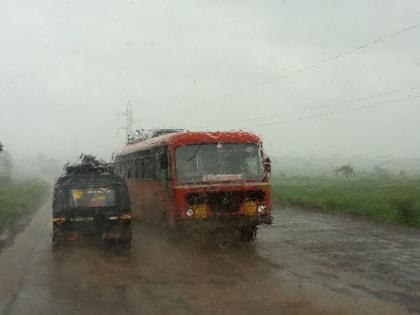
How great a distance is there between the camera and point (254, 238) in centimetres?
1530

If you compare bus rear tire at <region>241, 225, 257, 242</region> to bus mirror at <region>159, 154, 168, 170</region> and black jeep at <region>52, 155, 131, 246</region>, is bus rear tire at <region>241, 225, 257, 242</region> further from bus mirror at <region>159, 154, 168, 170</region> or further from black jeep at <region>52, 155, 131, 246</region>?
black jeep at <region>52, 155, 131, 246</region>

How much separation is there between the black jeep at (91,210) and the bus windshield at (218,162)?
1669 millimetres

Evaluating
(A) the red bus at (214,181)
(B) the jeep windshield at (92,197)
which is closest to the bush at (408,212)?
(A) the red bus at (214,181)

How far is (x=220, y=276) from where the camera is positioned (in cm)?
1009

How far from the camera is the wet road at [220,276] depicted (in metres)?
7.91

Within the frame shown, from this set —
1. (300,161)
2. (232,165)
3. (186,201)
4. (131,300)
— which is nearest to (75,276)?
(131,300)

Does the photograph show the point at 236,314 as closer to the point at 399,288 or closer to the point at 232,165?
the point at 399,288

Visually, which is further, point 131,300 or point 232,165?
point 232,165

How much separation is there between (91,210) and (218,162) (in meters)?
3.33

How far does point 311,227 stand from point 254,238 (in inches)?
147

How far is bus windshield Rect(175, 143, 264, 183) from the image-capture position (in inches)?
538

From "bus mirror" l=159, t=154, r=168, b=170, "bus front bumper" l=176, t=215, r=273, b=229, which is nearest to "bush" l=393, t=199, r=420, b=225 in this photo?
"bus front bumper" l=176, t=215, r=273, b=229

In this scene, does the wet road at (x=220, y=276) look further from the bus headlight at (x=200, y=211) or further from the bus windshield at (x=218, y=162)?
the bus windshield at (x=218, y=162)

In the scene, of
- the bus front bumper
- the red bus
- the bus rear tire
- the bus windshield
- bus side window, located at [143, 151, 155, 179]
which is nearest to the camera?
the bus front bumper
